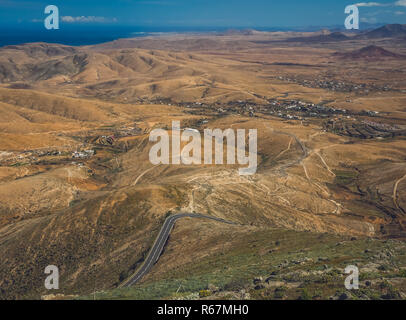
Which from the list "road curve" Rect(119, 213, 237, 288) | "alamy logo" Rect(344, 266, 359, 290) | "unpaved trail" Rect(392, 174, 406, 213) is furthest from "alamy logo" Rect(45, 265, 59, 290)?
"unpaved trail" Rect(392, 174, 406, 213)

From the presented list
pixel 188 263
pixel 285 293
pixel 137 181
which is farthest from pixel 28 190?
pixel 285 293

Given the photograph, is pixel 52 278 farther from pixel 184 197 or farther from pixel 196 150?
pixel 196 150

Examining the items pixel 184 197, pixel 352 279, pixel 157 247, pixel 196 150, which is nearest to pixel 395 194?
pixel 184 197

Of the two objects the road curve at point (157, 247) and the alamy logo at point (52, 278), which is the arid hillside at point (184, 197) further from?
the road curve at point (157, 247)

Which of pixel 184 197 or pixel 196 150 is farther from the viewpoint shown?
pixel 196 150

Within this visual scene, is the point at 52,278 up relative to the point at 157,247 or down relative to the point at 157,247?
down

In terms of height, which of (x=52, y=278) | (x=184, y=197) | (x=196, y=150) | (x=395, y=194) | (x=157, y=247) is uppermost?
(x=196, y=150)

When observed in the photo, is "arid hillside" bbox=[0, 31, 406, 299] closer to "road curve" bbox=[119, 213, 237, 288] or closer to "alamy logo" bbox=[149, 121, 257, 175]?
"road curve" bbox=[119, 213, 237, 288]
